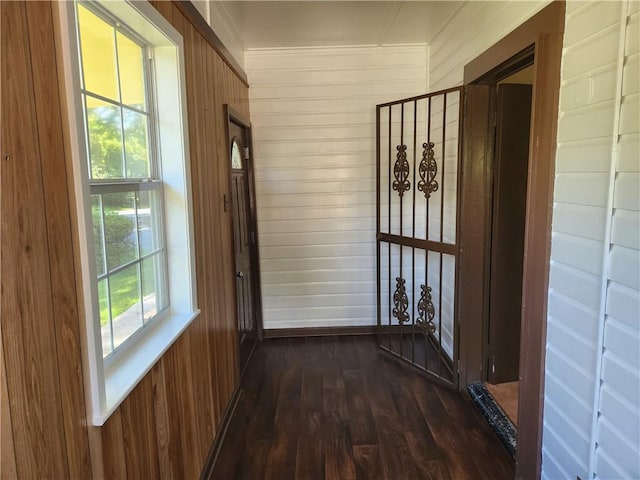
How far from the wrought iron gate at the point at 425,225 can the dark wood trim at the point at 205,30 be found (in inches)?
46.4

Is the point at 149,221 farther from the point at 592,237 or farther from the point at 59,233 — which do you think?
the point at 592,237

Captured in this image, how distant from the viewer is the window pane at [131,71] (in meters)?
1.62

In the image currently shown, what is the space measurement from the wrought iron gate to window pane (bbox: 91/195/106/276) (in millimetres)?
2111

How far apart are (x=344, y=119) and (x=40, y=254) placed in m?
3.17

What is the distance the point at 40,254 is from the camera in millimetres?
951

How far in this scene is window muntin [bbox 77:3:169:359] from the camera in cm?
138

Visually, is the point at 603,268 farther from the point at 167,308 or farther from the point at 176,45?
the point at 176,45

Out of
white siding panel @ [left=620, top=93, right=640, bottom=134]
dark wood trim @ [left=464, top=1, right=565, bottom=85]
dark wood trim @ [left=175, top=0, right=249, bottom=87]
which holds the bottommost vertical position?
white siding panel @ [left=620, top=93, right=640, bottom=134]

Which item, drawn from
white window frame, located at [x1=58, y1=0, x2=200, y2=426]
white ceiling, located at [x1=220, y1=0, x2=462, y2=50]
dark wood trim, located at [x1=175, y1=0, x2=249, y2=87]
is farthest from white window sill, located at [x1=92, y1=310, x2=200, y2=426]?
white ceiling, located at [x1=220, y1=0, x2=462, y2=50]

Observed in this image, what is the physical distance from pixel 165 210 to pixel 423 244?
1869 mm

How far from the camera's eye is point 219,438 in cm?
240

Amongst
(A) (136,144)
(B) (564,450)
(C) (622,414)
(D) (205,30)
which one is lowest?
(B) (564,450)

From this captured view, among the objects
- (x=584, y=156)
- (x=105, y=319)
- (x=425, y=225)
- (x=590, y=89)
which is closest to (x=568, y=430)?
(x=584, y=156)

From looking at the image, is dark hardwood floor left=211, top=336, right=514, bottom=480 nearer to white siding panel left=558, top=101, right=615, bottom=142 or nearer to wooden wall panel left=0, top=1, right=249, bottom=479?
wooden wall panel left=0, top=1, right=249, bottom=479
